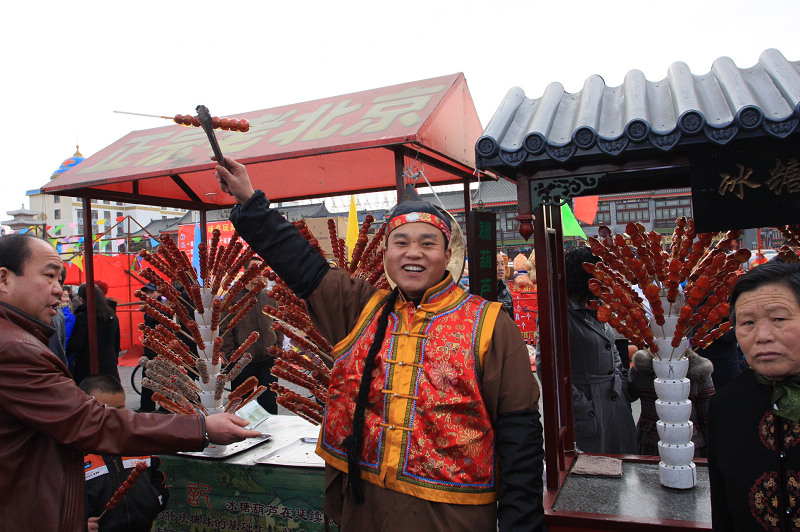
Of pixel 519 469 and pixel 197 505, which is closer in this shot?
pixel 519 469

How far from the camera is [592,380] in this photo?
3211mm

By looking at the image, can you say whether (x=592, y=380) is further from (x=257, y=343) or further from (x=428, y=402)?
(x=257, y=343)

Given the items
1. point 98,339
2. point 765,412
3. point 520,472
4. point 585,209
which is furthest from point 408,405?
point 585,209

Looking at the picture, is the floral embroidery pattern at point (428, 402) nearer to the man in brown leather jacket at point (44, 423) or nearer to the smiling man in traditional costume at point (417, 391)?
the smiling man in traditional costume at point (417, 391)

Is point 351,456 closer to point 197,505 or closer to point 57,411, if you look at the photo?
point 57,411

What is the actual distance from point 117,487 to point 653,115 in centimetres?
294

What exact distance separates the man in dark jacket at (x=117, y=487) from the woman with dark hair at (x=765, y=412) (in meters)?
2.23

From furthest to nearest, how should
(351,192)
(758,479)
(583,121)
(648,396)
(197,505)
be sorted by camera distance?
(351,192) → (197,505) → (648,396) → (583,121) → (758,479)

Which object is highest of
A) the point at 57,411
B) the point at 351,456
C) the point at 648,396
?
the point at 57,411

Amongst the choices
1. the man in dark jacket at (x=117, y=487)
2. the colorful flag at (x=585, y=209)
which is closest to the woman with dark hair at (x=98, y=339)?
the man in dark jacket at (x=117, y=487)

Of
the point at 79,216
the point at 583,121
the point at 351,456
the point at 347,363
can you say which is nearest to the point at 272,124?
the point at 583,121

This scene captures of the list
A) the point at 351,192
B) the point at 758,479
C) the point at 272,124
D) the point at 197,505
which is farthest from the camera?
the point at 351,192

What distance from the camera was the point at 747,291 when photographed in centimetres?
139

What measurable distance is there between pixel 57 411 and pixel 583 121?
221 cm
